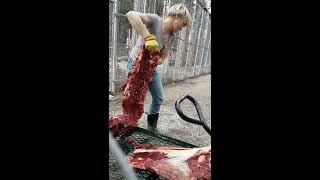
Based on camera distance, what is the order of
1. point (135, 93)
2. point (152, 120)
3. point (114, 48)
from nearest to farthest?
point (135, 93)
point (152, 120)
point (114, 48)

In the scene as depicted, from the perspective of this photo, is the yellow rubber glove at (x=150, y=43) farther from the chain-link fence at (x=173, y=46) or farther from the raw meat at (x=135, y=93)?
the chain-link fence at (x=173, y=46)

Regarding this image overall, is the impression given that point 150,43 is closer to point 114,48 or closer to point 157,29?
point 157,29

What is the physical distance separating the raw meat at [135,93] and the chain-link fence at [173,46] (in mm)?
1405

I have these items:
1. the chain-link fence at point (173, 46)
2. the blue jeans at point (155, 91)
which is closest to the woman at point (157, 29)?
the blue jeans at point (155, 91)

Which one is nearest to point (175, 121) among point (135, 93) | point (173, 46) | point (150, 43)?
point (135, 93)

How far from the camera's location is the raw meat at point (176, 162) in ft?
5.27

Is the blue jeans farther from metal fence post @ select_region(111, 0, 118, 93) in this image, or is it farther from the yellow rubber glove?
metal fence post @ select_region(111, 0, 118, 93)

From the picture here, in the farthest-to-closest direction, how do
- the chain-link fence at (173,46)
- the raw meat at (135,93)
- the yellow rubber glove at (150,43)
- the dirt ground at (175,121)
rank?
the chain-link fence at (173,46) < the dirt ground at (175,121) < the raw meat at (135,93) < the yellow rubber glove at (150,43)

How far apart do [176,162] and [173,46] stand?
411 cm

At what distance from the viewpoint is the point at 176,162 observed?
1696 millimetres
